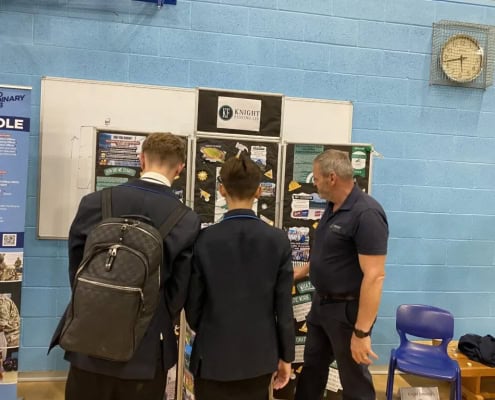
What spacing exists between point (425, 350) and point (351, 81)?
1.92 metres

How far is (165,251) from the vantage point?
1.45 metres

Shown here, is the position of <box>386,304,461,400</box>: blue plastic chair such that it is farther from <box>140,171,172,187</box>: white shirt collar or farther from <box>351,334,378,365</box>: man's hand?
<box>140,171,172,187</box>: white shirt collar

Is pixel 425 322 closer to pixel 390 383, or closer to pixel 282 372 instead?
pixel 390 383

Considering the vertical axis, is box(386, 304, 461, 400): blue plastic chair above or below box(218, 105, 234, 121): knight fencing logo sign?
below

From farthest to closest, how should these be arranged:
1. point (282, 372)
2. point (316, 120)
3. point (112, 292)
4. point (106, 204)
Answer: point (316, 120)
point (282, 372)
point (106, 204)
point (112, 292)

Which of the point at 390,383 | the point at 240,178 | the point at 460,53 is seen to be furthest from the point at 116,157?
the point at 460,53

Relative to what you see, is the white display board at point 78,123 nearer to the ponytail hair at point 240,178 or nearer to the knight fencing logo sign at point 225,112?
the knight fencing logo sign at point 225,112

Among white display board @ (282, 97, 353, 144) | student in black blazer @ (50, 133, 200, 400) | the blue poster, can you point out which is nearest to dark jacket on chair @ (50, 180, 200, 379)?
student in black blazer @ (50, 133, 200, 400)

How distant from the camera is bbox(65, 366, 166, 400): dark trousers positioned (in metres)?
1.40

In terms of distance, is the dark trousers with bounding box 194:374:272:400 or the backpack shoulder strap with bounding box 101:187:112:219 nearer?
the backpack shoulder strap with bounding box 101:187:112:219

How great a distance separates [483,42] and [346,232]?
2416mm

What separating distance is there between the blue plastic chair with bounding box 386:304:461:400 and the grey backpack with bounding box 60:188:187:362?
1.90 metres

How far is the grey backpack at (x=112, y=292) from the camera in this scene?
1310 mm

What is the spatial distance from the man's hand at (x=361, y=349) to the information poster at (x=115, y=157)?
61.2 inches
